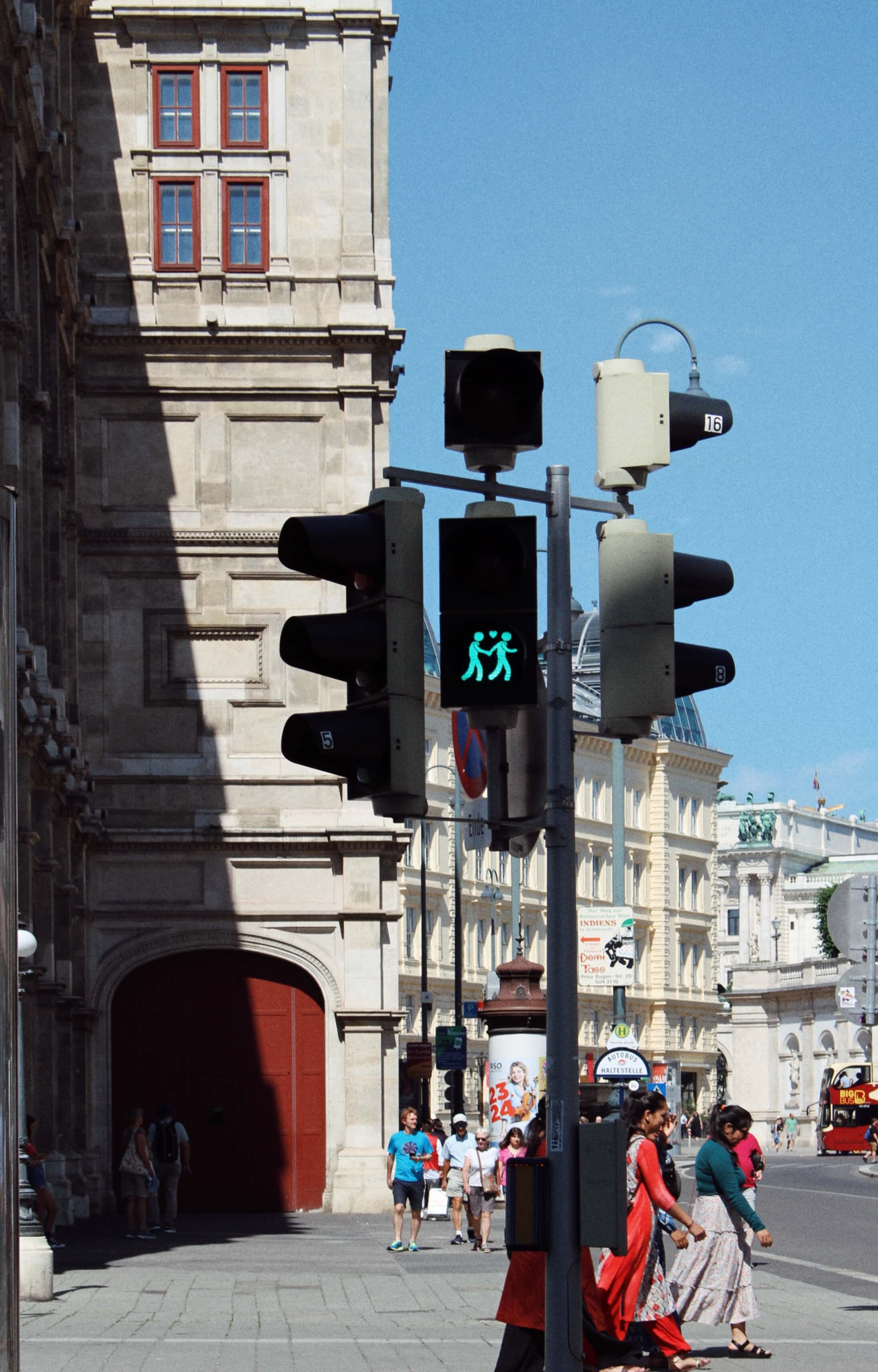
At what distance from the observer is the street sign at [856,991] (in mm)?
20141

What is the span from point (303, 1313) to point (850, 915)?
5.49 metres

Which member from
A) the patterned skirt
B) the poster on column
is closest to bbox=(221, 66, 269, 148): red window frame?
the poster on column

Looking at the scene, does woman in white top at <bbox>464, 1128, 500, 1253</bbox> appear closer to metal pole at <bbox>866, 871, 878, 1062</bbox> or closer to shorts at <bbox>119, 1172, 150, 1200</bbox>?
shorts at <bbox>119, 1172, 150, 1200</bbox>

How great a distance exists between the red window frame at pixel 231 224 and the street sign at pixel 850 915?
21.1 m

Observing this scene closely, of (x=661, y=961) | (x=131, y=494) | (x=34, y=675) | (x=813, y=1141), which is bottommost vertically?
(x=813, y=1141)

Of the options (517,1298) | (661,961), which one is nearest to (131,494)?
(517,1298)

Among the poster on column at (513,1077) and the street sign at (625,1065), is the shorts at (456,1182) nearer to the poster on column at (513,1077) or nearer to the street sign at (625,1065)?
the poster on column at (513,1077)

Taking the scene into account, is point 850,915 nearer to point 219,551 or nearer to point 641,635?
point 641,635

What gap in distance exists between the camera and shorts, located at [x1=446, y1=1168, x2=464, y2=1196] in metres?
30.9

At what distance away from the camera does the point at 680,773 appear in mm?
122875

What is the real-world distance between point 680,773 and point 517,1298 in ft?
365

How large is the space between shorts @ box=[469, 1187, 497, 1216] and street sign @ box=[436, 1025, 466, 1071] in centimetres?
2123

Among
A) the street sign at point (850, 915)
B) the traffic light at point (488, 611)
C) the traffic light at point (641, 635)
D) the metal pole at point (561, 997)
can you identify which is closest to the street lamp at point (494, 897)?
the street sign at point (850, 915)

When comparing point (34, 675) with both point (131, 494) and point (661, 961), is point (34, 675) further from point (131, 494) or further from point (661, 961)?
point (661, 961)
